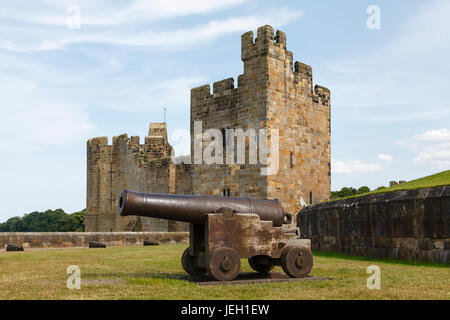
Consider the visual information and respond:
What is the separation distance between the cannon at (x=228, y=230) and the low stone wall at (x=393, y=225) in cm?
291

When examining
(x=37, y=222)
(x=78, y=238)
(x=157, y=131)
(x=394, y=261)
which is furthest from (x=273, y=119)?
(x=37, y=222)

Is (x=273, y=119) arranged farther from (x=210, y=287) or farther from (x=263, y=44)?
(x=210, y=287)

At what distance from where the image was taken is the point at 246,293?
5.87m

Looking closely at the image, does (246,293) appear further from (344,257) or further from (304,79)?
(304,79)

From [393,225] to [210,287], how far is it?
4.74m

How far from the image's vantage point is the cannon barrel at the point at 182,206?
6730mm

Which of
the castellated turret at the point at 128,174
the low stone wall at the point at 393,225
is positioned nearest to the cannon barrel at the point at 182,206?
the low stone wall at the point at 393,225

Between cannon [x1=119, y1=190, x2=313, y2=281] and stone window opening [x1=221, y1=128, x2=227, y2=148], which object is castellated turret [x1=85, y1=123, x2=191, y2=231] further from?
cannon [x1=119, y1=190, x2=313, y2=281]

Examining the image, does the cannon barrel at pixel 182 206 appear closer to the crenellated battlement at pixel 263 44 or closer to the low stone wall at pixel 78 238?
the low stone wall at pixel 78 238

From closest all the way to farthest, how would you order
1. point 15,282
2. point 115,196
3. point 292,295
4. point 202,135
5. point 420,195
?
point 292,295 < point 15,282 < point 420,195 < point 202,135 < point 115,196

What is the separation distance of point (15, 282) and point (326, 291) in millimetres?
4178

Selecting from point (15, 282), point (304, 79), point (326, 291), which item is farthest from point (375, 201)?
point (304, 79)

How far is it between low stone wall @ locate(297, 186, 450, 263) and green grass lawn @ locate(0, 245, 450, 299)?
420 mm

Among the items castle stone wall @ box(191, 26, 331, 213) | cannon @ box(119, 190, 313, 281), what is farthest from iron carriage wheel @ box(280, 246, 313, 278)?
castle stone wall @ box(191, 26, 331, 213)
